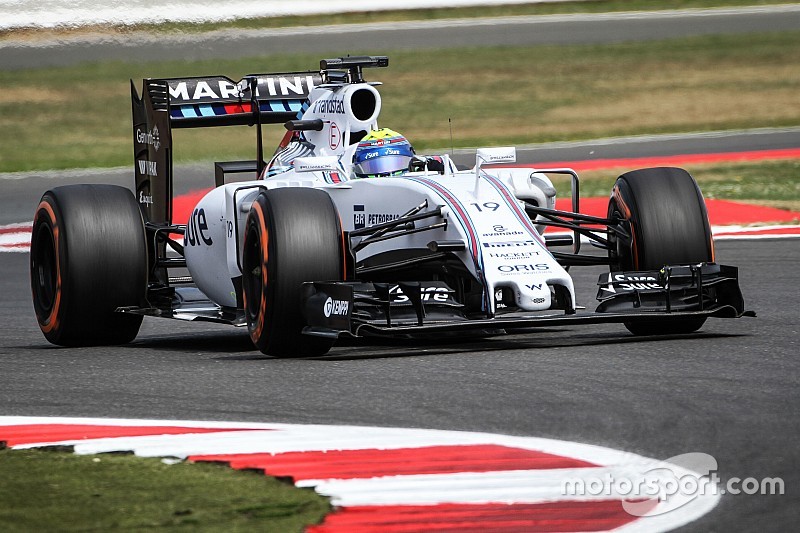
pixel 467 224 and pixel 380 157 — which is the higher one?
pixel 380 157

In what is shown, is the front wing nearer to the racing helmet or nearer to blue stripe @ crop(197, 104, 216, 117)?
→ the racing helmet

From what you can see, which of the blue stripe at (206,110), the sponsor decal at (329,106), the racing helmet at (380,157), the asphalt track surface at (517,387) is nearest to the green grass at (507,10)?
the blue stripe at (206,110)

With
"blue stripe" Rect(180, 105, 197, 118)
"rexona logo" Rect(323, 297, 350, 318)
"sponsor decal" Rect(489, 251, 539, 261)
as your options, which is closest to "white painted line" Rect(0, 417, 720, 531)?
"rexona logo" Rect(323, 297, 350, 318)

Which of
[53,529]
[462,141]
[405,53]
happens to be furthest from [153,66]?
[53,529]

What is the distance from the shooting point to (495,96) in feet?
109

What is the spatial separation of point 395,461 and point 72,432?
5.56 ft

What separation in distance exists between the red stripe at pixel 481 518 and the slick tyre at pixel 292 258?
361 cm

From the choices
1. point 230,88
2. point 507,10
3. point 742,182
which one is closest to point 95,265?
point 230,88

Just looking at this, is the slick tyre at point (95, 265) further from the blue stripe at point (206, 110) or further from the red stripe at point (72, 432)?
the red stripe at point (72, 432)

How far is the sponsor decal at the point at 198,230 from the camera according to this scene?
10.4 metres

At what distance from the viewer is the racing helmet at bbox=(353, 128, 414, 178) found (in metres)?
10.2

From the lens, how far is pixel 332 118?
10.7 meters

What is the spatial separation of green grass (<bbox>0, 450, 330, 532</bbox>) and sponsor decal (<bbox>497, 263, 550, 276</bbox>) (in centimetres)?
310

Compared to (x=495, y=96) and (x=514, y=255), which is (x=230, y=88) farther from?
(x=495, y=96)
